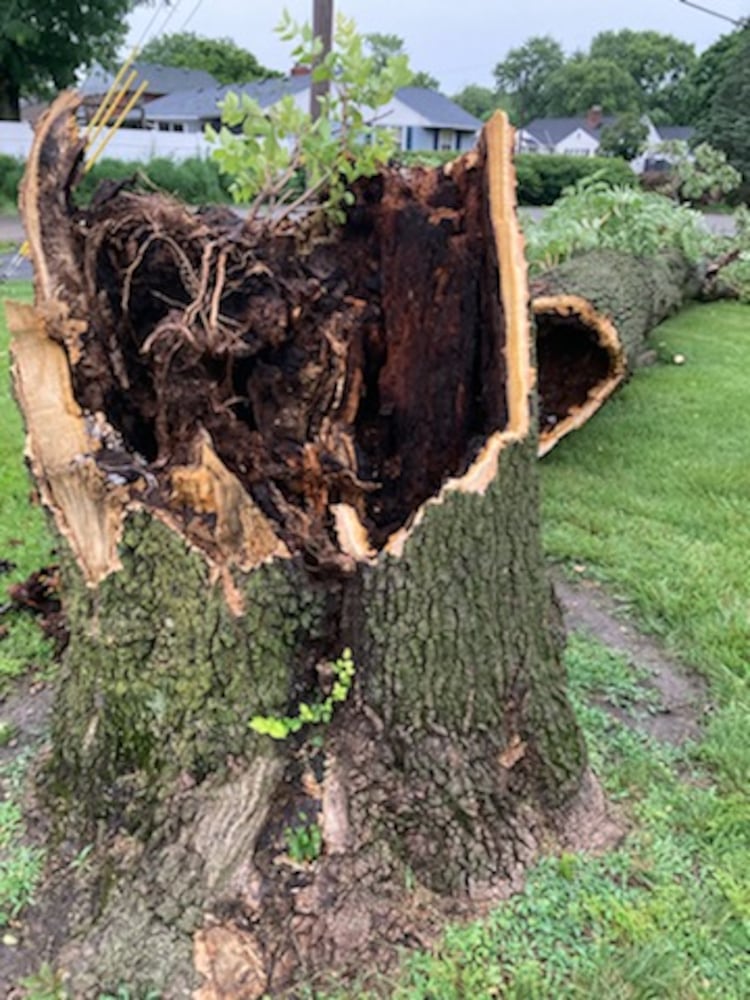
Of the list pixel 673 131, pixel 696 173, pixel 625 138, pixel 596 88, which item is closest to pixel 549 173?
pixel 696 173

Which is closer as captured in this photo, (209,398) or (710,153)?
(209,398)

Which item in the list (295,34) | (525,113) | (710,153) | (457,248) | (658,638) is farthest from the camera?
(525,113)

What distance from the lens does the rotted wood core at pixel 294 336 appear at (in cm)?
200

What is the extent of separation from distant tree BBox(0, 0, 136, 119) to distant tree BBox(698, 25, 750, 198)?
848 inches

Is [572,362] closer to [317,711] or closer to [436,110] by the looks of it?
[317,711]

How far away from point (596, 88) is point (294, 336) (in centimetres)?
7262

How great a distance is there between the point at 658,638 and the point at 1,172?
1863 cm

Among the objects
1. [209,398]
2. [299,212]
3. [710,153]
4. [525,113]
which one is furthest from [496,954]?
[525,113]

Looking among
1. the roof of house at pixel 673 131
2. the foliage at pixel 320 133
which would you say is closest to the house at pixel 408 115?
the roof of house at pixel 673 131

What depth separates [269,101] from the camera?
3228 cm

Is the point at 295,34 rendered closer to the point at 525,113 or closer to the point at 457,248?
the point at 457,248

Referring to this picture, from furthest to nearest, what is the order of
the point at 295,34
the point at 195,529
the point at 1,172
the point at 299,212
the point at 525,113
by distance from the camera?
1. the point at 525,113
2. the point at 1,172
3. the point at 299,212
4. the point at 295,34
5. the point at 195,529

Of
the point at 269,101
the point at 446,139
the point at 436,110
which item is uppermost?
the point at 436,110

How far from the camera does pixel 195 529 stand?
1.76 meters
